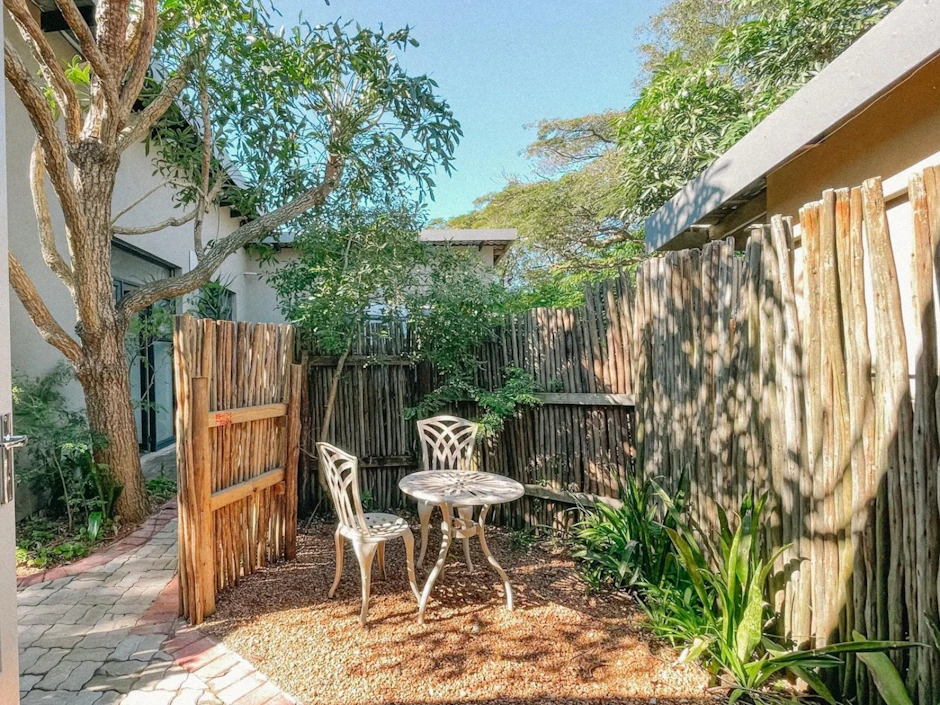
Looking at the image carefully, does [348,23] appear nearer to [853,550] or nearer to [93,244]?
[93,244]

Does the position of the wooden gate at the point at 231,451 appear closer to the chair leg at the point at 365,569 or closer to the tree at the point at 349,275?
the tree at the point at 349,275

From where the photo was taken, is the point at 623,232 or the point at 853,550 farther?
the point at 623,232

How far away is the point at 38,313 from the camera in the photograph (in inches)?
140

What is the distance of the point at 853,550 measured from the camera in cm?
191

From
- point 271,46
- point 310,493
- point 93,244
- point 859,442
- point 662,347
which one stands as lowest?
point 310,493

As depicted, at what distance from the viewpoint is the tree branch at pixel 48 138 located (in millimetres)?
3076

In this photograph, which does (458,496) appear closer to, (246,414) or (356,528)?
(356,528)

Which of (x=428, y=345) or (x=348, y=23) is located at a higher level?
(x=348, y=23)

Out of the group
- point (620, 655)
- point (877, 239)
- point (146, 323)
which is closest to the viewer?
point (877, 239)

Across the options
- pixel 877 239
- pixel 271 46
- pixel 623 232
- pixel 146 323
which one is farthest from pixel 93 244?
pixel 623 232

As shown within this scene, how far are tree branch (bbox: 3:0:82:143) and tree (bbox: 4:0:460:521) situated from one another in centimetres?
1

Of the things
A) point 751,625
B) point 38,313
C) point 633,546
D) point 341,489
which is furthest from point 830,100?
point 38,313

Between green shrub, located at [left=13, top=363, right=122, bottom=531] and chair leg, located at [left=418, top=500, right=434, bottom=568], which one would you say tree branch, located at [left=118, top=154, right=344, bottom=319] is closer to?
green shrub, located at [left=13, top=363, right=122, bottom=531]

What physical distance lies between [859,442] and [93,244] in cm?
491
